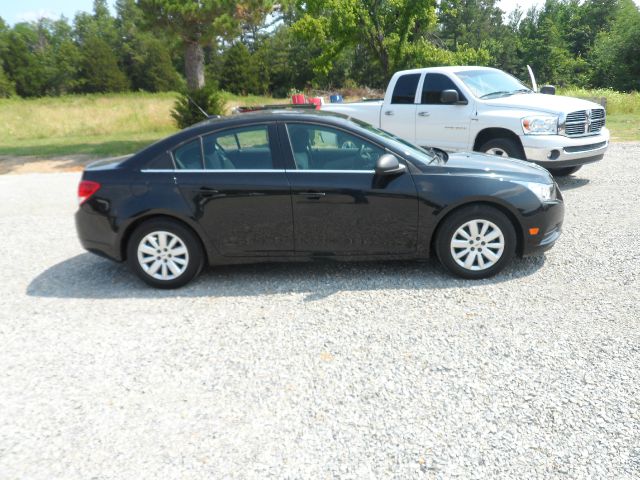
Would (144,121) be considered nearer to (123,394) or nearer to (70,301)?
(70,301)

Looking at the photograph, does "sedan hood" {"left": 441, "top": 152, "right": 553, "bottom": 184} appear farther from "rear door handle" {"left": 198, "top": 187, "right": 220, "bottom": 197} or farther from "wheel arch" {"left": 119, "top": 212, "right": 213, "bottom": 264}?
"wheel arch" {"left": 119, "top": 212, "right": 213, "bottom": 264}

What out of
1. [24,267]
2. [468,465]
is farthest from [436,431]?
[24,267]

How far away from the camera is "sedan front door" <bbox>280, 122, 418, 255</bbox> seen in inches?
187

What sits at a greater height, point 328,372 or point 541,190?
point 541,190

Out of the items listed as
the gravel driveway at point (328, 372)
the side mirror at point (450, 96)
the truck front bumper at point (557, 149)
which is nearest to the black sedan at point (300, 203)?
the gravel driveway at point (328, 372)

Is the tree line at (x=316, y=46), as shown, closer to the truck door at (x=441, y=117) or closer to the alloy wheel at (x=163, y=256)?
the truck door at (x=441, y=117)

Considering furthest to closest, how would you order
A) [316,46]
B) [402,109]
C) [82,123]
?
1. [316,46]
2. [82,123]
3. [402,109]

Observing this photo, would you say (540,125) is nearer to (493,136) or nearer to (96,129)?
(493,136)

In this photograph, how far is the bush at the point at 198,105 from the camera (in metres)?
16.2

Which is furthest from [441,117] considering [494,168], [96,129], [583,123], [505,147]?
[96,129]

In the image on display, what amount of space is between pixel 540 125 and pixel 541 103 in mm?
540

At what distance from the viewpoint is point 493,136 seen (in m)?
8.53

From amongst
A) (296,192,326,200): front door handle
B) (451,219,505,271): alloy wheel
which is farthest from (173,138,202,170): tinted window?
(451,219,505,271): alloy wheel

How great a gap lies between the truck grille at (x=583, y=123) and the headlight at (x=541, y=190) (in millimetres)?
3615
